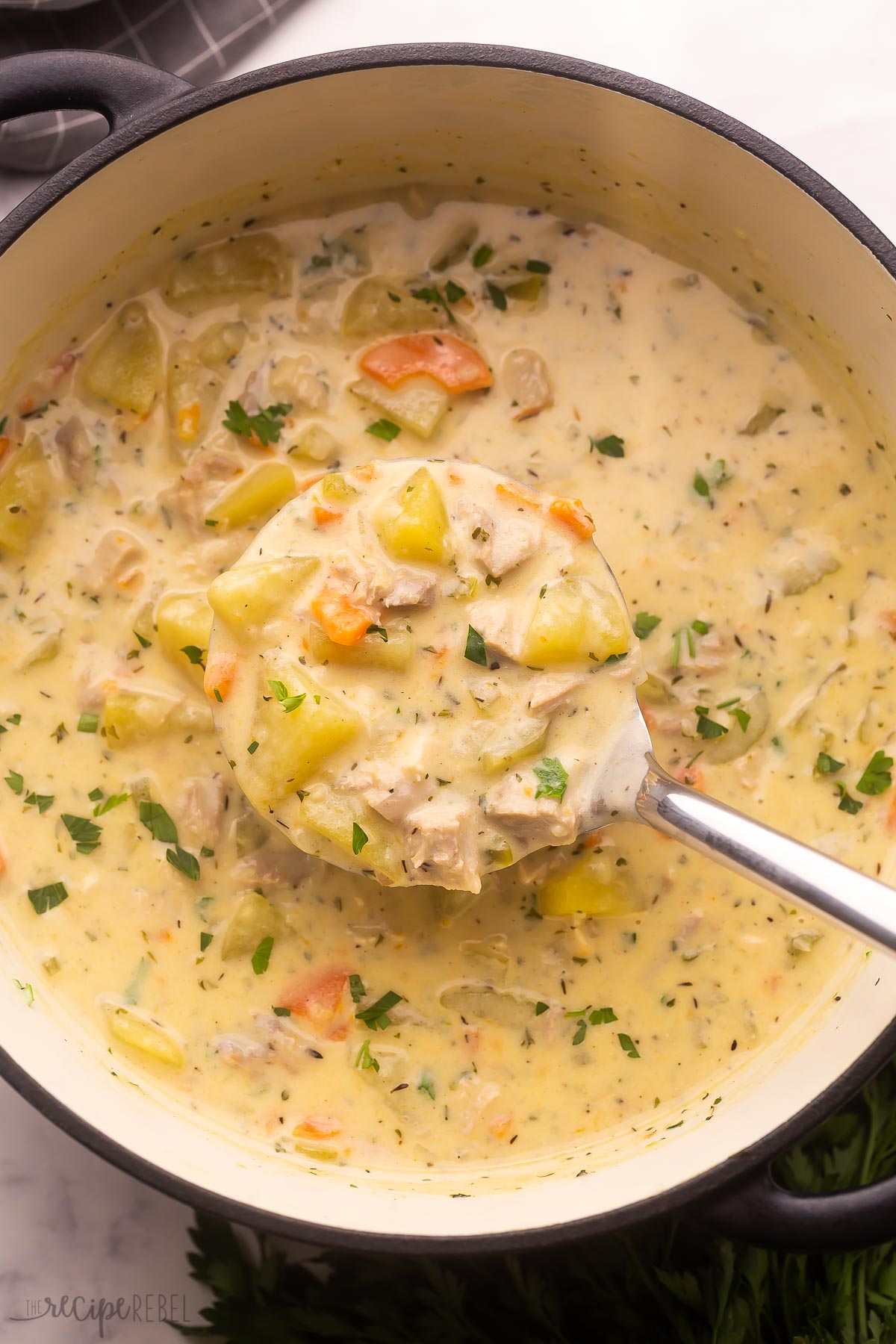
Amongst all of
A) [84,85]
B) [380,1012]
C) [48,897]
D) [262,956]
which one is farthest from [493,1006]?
[84,85]

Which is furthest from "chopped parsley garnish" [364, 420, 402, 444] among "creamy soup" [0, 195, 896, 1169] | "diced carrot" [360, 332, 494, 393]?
"diced carrot" [360, 332, 494, 393]

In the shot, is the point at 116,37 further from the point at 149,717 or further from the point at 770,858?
the point at 770,858

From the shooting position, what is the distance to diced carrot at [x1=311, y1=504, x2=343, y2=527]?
277 centimetres

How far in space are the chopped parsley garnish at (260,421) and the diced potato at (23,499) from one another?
51 centimetres

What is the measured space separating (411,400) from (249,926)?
1.42 m

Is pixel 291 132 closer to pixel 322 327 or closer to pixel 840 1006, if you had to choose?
pixel 322 327

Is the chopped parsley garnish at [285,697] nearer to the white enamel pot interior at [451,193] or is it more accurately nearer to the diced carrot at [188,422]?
the diced carrot at [188,422]

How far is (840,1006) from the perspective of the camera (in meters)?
2.95

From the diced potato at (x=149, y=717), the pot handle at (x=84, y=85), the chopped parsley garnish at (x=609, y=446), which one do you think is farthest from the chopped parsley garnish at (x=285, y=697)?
the pot handle at (x=84, y=85)

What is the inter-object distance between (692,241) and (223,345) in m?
1.30

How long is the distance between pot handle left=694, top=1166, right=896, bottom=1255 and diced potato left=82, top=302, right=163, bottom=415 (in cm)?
237

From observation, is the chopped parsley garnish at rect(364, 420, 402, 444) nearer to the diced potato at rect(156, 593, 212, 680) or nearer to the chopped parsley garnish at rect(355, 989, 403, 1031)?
the diced potato at rect(156, 593, 212, 680)

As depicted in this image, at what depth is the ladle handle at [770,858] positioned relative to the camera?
7.38ft

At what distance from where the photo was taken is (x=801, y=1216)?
95.3 inches
